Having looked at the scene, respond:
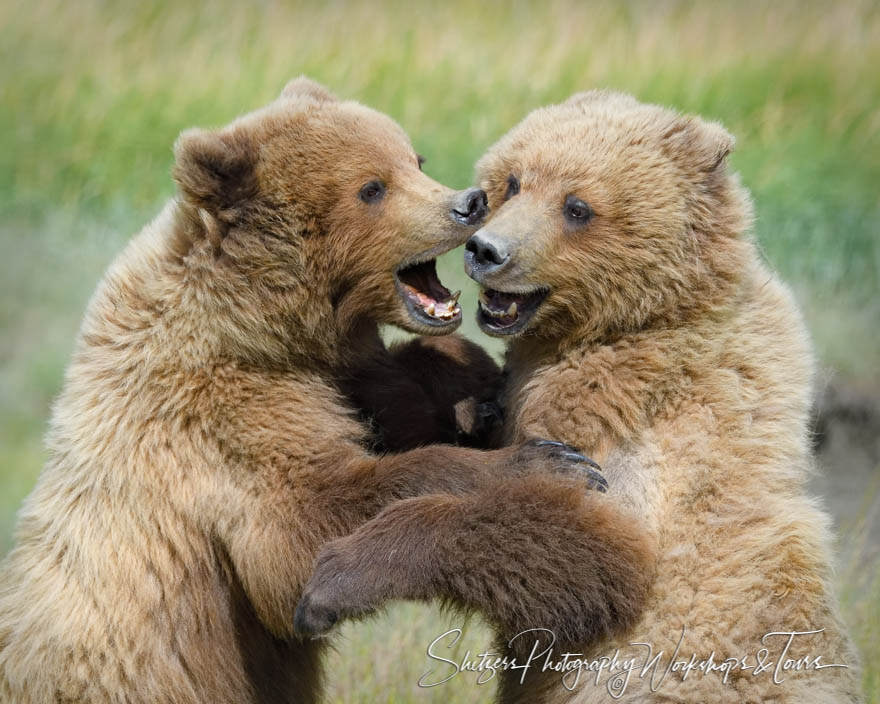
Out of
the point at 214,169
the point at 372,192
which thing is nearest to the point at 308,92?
the point at 372,192

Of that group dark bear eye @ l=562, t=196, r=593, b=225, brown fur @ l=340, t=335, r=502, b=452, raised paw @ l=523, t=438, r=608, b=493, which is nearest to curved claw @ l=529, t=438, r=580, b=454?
raised paw @ l=523, t=438, r=608, b=493

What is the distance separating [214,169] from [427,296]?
1.18 m

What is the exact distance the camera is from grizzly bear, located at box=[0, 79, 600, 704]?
5.09m

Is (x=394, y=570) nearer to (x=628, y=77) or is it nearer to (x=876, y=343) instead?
(x=876, y=343)

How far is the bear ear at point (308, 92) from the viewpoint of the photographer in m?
5.84

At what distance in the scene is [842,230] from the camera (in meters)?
11.0

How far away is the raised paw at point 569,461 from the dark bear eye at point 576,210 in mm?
1018

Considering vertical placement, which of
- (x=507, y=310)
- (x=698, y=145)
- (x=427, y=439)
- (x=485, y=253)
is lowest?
(x=427, y=439)

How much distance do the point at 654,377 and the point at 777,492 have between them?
71 cm

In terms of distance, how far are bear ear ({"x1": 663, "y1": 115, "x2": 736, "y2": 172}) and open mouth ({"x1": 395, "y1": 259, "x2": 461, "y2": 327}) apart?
1197mm

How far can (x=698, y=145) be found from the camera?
523cm

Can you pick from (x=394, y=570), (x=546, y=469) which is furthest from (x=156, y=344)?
(x=546, y=469)

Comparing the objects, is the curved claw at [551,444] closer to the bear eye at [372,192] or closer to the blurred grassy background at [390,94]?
the bear eye at [372,192]

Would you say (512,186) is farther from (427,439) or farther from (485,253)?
(427,439)
